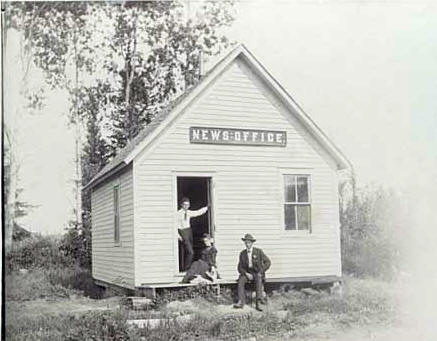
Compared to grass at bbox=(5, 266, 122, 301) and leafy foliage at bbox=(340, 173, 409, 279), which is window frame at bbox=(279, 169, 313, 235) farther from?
grass at bbox=(5, 266, 122, 301)

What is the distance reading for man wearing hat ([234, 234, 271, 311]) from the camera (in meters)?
3.81

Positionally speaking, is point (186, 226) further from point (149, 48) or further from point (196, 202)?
point (149, 48)

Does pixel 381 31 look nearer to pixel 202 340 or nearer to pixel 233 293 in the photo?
pixel 233 293

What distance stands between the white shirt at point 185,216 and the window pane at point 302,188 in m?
0.55

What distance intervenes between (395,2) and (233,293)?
189 centimetres

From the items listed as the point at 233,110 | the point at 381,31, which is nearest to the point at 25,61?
the point at 233,110

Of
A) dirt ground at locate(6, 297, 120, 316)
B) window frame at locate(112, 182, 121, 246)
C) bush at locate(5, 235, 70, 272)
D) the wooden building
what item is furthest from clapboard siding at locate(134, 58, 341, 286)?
bush at locate(5, 235, 70, 272)

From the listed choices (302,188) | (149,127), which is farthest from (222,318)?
(149,127)

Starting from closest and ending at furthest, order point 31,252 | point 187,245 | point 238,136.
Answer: point 31,252 < point 187,245 < point 238,136

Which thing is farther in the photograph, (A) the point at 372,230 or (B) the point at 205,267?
(A) the point at 372,230

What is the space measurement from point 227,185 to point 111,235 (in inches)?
27.4

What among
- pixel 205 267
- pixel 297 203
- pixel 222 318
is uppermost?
pixel 297 203

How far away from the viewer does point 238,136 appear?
12.7ft

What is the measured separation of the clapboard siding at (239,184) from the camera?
12.3ft
